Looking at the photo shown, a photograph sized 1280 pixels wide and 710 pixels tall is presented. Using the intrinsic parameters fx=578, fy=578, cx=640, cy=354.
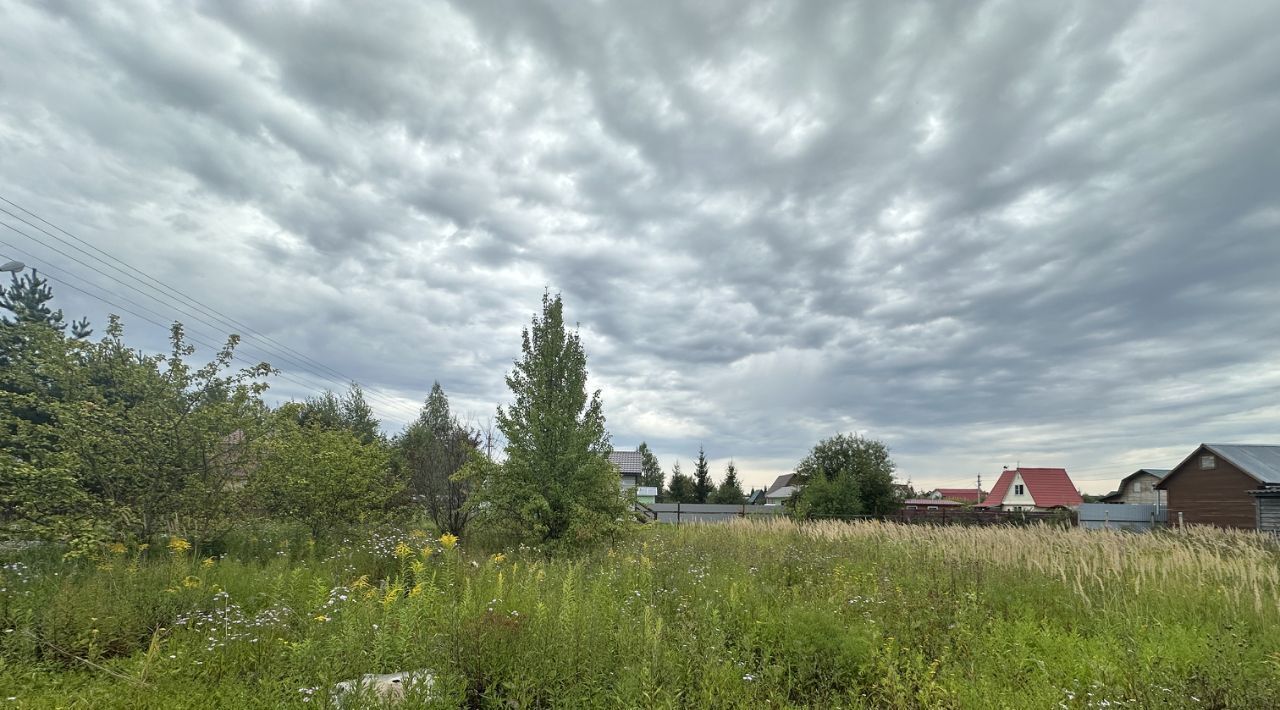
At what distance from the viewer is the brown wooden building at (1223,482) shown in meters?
25.9

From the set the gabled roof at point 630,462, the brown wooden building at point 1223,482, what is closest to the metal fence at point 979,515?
the brown wooden building at point 1223,482

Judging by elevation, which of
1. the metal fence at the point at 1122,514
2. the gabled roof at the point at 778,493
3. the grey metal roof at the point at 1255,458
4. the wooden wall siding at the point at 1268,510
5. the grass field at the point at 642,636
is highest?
the grey metal roof at the point at 1255,458

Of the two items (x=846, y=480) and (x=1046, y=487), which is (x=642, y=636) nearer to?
(x=846, y=480)

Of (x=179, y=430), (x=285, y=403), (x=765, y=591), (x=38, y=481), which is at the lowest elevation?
(x=765, y=591)

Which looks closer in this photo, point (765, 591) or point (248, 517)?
point (765, 591)

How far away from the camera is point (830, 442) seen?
32.0 m

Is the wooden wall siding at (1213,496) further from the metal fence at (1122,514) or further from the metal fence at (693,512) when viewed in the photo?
the metal fence at (693,512)

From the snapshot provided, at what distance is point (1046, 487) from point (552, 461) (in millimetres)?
54795

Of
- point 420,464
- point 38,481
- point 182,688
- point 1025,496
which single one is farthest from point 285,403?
point 1025,496

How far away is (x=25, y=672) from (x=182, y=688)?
139 cm

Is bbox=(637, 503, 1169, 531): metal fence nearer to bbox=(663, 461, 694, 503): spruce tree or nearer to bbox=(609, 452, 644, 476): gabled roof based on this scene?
bbox=(609, 452, 644, 476): gabled roof

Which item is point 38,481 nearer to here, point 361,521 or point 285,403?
point 285,403

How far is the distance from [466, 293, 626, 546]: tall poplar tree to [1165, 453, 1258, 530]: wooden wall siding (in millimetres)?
28389

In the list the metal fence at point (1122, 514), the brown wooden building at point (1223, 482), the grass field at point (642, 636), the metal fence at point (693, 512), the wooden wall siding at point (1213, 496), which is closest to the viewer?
the grass field at point (642, 636)
